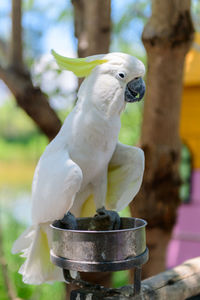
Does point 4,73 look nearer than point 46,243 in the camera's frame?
No

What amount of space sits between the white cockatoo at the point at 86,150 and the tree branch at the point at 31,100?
907mm

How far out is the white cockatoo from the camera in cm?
87

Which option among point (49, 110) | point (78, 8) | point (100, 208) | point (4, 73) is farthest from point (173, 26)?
point (100, 208)

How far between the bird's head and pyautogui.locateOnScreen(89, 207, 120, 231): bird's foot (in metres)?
0.28

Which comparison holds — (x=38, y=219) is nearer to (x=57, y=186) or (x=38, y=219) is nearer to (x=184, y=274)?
(x=57, y=186)

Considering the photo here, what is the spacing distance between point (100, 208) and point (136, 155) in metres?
0.18

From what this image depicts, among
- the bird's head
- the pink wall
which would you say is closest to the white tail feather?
the bird's head

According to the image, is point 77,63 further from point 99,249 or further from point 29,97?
point 29,97

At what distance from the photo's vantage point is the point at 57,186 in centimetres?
86

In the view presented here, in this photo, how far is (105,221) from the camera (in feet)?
3.14

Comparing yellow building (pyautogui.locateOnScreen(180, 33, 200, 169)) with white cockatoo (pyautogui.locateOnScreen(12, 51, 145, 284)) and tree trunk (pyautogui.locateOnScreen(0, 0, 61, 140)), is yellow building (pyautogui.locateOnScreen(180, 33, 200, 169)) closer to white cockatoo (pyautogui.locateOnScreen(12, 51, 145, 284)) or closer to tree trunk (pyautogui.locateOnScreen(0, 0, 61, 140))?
tree trunk (pyautogui.locateOnScreen(0, 0, 61, 140))

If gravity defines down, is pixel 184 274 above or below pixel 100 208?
below

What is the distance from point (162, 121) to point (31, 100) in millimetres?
687

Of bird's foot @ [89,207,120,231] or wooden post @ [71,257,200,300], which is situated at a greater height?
bird's foot @ [89,207,120,231]
